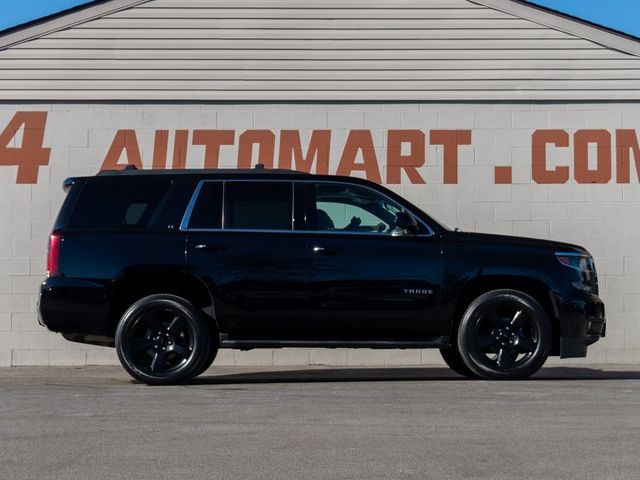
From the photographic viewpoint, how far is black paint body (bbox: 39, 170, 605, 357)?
11055mm

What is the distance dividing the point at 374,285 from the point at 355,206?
0.80 m

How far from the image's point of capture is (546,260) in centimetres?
1128

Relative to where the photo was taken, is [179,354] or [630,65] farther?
[630,65]

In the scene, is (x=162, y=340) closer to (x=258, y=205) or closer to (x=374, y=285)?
(x=258, y=205)

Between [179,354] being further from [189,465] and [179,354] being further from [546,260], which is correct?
[189,465]

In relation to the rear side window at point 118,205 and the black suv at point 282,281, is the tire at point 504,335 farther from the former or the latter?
the rear side window at point 118,205

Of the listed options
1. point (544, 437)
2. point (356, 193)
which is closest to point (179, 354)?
point (356, 193)

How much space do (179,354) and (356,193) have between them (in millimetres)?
2083

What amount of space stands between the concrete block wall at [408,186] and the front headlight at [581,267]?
331 cm

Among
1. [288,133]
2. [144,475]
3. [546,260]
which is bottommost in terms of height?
[144,475]

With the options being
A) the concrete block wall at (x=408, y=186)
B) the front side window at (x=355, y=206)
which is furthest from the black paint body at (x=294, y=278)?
the concrete block wall at (x=408, y=186)

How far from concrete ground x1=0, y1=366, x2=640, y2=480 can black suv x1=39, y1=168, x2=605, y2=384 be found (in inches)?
15.4

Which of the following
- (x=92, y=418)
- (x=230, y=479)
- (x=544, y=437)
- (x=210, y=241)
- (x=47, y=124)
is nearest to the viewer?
(x=230, y=479)

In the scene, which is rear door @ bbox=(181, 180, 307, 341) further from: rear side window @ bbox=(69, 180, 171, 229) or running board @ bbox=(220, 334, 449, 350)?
rear side window @ bbox=(69, 180, 171, 229)
